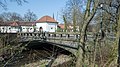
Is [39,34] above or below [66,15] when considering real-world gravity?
below

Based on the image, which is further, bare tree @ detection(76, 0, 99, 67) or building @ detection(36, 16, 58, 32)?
building @ detection(36, 16, 58, 32)

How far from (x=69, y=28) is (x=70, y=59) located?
36.0 meters

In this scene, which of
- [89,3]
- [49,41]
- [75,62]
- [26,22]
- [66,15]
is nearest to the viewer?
[75,62]

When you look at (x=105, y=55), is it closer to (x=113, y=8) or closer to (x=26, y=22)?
(x=113, y=8)

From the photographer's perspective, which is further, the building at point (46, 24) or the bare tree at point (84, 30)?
the building at point (46, 24)

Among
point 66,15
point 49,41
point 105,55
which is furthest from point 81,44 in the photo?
point 66,15

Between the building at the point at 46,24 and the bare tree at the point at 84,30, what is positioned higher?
the building at the point at 46,24

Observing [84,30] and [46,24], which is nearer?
[84,30]

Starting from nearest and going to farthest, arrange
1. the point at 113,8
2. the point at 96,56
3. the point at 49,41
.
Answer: the point at 96,56 → the point at 113,8 → the point at 49,41

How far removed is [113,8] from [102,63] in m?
14.1

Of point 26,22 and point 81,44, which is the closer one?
point 81,44

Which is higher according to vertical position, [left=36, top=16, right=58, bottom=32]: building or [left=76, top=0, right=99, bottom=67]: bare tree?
[left=36, top=16, right=58, bottom=32]: building

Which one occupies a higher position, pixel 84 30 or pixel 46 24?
pixel 46 24

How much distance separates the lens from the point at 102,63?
508 cm
